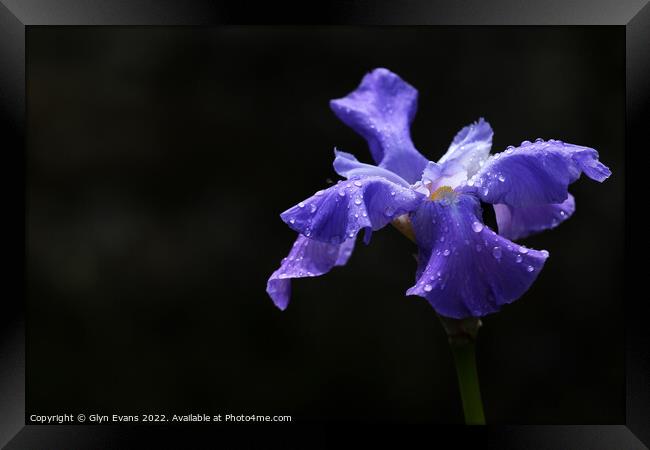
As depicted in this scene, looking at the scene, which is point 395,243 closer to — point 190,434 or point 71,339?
point 71,339

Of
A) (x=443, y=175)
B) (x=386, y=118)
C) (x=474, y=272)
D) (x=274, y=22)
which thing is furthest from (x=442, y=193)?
(x=274, y=22)

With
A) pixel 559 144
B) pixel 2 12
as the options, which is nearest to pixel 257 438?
pixel 559 144

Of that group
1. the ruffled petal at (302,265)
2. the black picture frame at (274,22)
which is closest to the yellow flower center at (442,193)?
the ruffled petal at (302,265)

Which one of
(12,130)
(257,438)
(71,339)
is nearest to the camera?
(257,438)

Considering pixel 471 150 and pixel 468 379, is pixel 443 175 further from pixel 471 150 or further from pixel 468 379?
pixel 468 379

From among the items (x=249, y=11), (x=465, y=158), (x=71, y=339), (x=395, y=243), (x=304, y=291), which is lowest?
(x=71, y=339)

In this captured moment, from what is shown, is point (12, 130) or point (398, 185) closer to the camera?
point (398, 185)

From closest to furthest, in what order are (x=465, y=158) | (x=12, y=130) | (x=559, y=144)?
(x=559, y=144), (x=465, y=158), (x=12, y=130)
